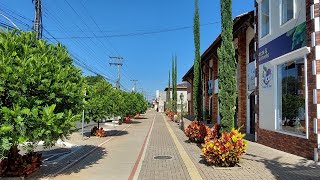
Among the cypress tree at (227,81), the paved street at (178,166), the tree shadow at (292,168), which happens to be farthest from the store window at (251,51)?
the tree shadow at (292,168)

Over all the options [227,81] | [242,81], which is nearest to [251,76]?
[242,81]

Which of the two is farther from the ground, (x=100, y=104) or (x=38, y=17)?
(x=38, y=17)

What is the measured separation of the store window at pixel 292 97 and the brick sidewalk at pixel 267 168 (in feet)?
3.55

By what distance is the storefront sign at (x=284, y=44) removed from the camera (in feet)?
37.6

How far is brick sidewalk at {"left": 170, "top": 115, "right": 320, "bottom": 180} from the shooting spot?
8781mm

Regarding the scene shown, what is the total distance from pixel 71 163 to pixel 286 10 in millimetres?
9282

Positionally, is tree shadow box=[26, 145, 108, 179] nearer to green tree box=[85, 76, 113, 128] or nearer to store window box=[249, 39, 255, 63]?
green tree box=[85, 76, 113, 128]

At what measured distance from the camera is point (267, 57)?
14.6 m

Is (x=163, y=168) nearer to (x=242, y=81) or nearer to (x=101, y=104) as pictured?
(x=101, y=104)

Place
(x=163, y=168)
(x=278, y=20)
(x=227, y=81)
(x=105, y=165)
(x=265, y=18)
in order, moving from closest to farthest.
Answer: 1. (x=163, y=168)
2. (x=105, y=165)
3. (x=227, y=81)
4. (x=278, y=20)
5. (x=265, y=18)

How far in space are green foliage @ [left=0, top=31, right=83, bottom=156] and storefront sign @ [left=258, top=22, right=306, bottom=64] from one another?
7311mm

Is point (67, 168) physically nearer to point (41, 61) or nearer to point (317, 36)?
point (41, 61)

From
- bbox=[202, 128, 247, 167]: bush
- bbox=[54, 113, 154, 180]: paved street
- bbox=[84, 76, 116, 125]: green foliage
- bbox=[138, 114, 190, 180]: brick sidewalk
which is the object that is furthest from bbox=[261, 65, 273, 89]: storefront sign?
bbox=[84, 76, 116, 125]: green foliage

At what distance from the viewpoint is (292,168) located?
9602 millimetres
